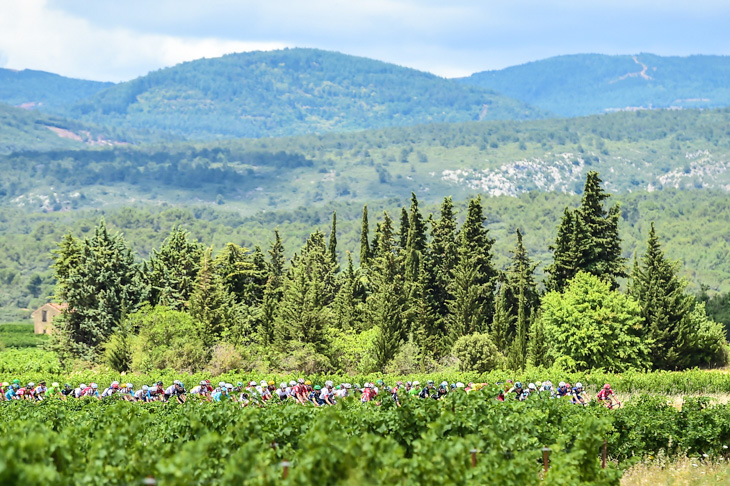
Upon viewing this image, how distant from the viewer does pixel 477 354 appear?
2840 inches

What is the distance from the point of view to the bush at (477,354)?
235ft

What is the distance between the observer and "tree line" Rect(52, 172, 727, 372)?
72.0 metres

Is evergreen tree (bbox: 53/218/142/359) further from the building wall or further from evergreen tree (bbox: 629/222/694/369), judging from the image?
the building wall

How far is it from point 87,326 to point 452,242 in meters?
35.4

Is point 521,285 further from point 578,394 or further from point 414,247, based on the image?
point 578,394

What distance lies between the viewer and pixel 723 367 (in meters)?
79.8

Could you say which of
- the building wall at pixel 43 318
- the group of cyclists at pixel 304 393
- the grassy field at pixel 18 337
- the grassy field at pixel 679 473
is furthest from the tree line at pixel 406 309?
the building wall at pixel 43 318

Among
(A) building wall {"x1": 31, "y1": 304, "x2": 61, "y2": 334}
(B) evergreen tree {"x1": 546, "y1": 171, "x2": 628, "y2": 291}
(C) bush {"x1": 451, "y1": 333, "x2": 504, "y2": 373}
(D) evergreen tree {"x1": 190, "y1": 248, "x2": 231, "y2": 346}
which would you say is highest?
(B) evergreen tree {"x1": 546, "y1": 171, "x2": 628, "y2": 291}

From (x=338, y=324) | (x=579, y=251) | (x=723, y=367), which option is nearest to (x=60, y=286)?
(x=338, y=324)

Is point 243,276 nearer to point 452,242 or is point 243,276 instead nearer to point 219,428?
point 452,242

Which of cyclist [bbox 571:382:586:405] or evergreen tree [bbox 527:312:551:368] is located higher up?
cyclist [bbox 571:382:586:405]

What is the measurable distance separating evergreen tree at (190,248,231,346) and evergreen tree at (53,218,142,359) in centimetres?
917

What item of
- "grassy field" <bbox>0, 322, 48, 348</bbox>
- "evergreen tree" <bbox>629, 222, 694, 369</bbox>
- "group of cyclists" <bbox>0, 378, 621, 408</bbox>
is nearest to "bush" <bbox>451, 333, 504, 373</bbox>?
"evergreen tree" <bbox>629, 222, 694, 369</bbox>

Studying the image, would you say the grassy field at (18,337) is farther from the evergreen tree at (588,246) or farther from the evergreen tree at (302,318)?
the evergreen tree at (588,246)
